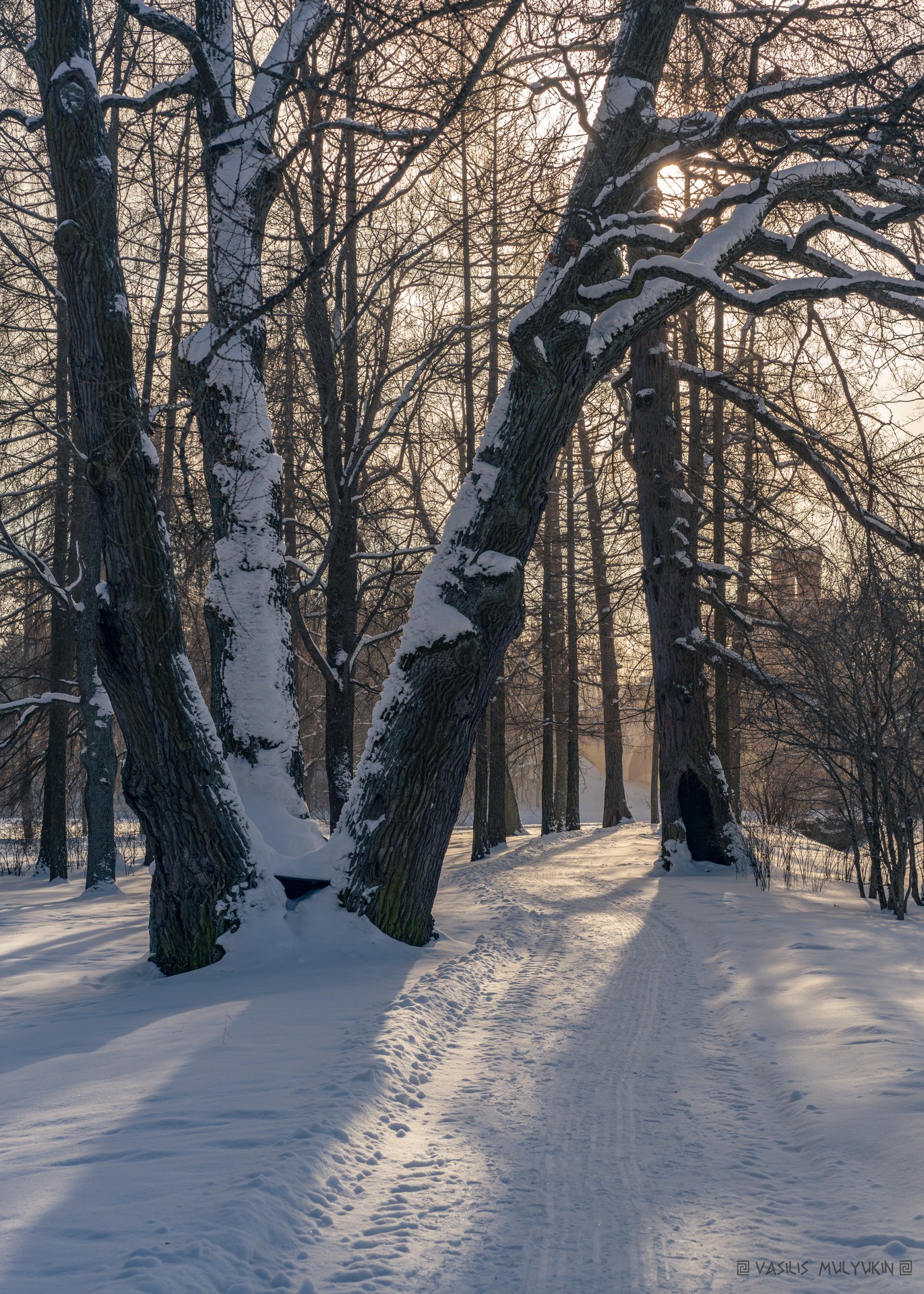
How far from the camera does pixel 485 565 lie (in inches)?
238

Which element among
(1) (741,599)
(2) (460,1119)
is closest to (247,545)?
(2) (460,1119)

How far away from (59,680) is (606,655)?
41.1 feet

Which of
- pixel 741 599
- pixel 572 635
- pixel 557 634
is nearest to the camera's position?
pixel 741 599

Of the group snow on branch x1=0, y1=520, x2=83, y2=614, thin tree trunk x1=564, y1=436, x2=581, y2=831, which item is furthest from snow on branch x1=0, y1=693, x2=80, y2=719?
thin tree trunk x1=564, y1=436, x2=581, y2=831

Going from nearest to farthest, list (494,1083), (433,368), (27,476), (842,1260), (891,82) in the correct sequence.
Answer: (842,1260) < (494,1083) < (891,82) < (433,368) < (27,476)

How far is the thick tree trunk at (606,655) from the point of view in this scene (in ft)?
64.1

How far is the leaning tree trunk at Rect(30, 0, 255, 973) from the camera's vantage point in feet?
18.3

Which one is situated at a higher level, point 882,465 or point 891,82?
point 891,82

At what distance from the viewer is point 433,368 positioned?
1295 cm

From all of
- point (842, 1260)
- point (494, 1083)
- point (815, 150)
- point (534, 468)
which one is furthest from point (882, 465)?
point (842, 1260)

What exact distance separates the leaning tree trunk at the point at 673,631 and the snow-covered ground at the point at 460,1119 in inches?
195

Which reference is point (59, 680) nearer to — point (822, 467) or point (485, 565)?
point (485, 565)

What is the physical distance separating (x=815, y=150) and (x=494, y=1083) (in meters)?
5.89

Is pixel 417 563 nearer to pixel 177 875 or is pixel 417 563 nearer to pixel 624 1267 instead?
pixel 177 875
